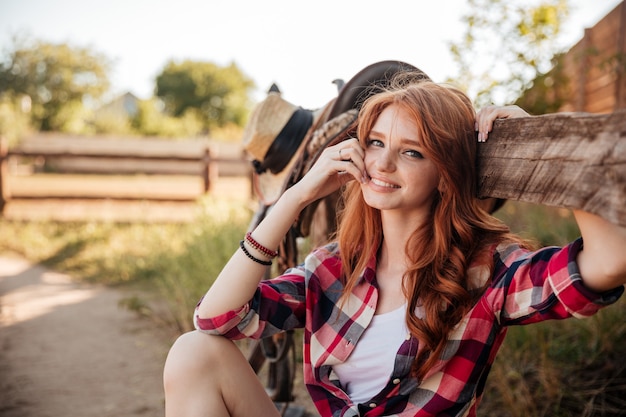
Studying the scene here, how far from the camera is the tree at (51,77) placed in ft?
83.4

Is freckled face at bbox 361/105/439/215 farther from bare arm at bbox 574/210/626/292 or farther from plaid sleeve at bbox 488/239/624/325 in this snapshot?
bare arm at bbox 574/210/626/292

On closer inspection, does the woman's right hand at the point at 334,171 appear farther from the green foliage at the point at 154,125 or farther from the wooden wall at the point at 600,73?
the green foliage at the point at 154,125

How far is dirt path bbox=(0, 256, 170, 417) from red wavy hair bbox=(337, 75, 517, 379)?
1944 millimetres

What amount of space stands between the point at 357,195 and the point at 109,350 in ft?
9.11

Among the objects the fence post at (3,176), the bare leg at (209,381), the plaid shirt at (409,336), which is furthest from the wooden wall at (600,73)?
the fence post at (3,176)

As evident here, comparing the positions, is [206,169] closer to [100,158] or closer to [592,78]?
[100,158]

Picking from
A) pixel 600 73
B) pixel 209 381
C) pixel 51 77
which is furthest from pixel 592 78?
pixel 51 77

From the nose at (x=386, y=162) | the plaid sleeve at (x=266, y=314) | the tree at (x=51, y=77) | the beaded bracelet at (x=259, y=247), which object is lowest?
the plaid sleeve at (x=266, y=314)

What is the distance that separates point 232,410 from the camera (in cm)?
140

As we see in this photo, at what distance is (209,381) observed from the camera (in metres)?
1.36

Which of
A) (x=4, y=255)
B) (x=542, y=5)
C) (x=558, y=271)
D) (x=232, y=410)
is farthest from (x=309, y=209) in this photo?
(x=4, y=255)

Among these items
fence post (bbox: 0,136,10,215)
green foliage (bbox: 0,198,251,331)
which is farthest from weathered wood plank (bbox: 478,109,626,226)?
fence post (bbox: 0,136,10,215)

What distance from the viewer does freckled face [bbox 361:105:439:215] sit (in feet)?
4.28

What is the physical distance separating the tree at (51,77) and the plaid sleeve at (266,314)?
25.1 meters
